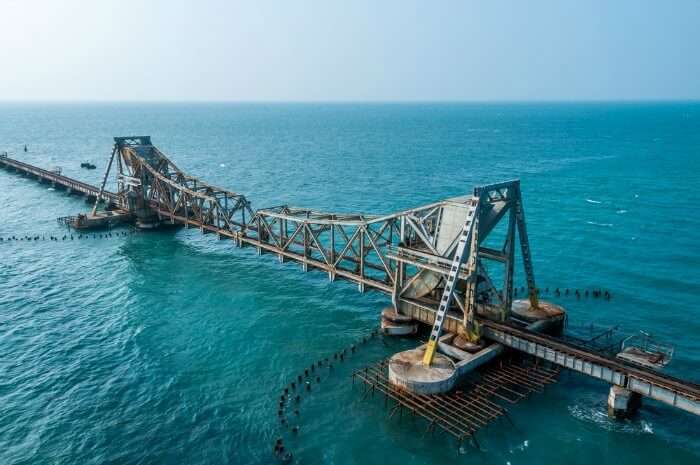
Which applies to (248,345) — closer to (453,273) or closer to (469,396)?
(453,273)

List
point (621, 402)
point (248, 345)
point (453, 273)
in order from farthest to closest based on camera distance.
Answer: point (248, 345)
point (453, 273)
point (621, 402)

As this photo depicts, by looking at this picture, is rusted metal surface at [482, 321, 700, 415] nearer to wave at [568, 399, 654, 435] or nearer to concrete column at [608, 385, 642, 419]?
concrete column at [608, 385, 642, 419]

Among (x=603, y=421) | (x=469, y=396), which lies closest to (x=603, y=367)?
(x=603, y=421)

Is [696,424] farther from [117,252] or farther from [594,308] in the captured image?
[117,252]

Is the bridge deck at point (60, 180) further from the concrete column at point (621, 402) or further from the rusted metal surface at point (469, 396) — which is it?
the concrete column at point (621, 402)

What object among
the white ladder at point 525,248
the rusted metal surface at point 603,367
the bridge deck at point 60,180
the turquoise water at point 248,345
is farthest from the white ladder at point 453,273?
the bridge deck at point 60,180

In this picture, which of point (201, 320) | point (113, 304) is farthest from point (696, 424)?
point (113, 304)


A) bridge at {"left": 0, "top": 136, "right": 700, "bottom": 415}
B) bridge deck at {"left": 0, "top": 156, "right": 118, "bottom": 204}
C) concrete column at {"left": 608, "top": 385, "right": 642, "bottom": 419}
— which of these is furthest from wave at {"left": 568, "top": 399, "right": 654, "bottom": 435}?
bridge deck at {"left": 0, "top": 156, "right": 118, "bottom": 204}
